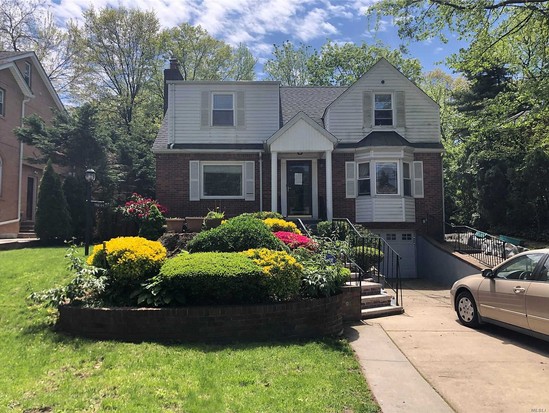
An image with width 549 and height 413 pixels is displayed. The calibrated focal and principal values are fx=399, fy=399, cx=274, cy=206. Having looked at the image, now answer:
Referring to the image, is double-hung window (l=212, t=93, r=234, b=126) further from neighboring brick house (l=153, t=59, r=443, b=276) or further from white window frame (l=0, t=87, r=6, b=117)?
white window frame (l=0, t=87, r=6, b=117)

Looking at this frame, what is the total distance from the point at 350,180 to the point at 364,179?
1.73 feet

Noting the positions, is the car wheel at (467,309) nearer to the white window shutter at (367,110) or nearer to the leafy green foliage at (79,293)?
the leafy green foliage at (79,293)

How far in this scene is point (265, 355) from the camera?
202 inches

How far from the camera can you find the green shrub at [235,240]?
7.93 m

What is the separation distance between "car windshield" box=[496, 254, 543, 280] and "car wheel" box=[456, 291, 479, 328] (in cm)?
81

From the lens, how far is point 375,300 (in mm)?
8461

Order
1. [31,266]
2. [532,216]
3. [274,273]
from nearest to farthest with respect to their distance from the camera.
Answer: [274,273] → [31,266] → [532,216]

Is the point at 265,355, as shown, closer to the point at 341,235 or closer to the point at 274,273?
the point at 274,273

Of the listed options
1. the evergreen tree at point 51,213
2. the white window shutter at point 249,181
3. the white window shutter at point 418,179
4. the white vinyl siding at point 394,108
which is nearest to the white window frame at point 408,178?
the white window shutter at point 418,179

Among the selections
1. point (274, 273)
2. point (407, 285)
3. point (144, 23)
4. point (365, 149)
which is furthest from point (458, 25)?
point (144, 23)

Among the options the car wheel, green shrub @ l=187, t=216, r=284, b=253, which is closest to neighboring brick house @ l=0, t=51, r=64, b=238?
green shrub @ l=187, t=216, r=284, b=253

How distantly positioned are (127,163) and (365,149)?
486 inches

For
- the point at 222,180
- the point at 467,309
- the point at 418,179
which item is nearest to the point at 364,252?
the point at 467,309

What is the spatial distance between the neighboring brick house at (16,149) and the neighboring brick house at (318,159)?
828cm
